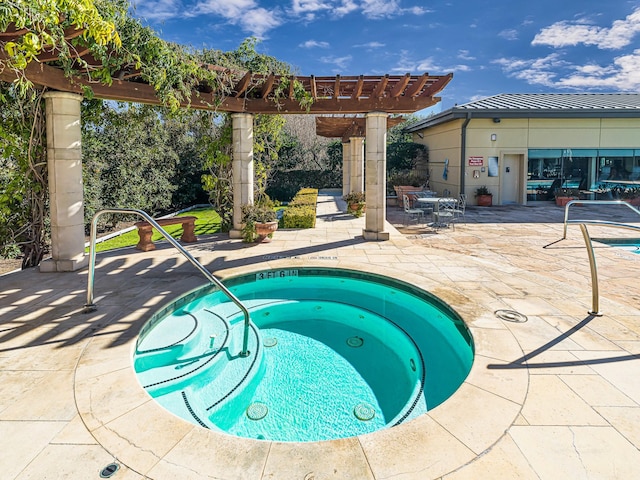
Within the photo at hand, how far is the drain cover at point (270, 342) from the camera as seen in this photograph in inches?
199

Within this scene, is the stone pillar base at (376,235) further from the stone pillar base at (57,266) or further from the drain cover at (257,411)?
the drain cover at (257,411)


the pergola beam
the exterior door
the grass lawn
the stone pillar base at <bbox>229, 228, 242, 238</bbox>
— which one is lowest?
the grass lawn

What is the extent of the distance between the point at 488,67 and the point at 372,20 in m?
49.2

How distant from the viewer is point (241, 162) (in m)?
9.86

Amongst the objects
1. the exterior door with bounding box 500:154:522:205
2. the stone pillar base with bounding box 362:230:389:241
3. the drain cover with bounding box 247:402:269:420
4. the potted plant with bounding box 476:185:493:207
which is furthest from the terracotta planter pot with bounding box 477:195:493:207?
the drain cover with bounding box 247:402:269:420

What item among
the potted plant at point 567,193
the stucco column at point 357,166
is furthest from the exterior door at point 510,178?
the stucco column at point 357,166

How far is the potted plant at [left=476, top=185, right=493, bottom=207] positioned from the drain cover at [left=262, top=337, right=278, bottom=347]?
14.8 meters

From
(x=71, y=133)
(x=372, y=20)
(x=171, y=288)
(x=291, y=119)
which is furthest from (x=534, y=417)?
(x=291, y=119)

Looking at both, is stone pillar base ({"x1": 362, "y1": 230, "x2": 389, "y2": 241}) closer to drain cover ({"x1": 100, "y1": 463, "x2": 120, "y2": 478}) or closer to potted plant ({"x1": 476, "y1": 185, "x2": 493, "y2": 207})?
drain cover ({"x1": 100, "y1": 463, "x2": 120, "y2": 478})

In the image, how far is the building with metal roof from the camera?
56.5ft

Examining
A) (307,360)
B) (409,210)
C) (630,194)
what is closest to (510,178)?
(630,194)

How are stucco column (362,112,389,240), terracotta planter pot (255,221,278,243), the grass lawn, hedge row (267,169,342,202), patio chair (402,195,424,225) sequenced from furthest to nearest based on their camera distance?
hedge row (267,169,342,202) < patio chair (402,195,424,225) < the grass lawn < stucco column (362,112,389,240) < terracotta planter pot (255,221,278,243)

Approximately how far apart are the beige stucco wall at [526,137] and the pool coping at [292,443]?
15593 mm

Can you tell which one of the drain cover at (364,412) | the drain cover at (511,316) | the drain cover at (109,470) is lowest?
the drain cover at (364,412)
